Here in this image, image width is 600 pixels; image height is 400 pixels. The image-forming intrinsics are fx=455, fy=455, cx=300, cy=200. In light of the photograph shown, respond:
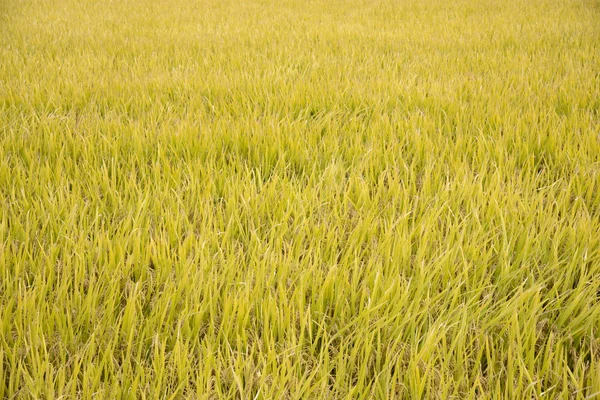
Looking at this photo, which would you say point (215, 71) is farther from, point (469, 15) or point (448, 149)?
point (469, 15)

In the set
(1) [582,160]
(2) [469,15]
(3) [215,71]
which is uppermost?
(2) [469,15]

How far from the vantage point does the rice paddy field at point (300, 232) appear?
747 millimetres

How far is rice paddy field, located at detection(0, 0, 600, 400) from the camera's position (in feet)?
2.45

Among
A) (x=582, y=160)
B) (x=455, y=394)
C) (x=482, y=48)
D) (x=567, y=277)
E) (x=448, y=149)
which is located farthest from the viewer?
(x=482, y=48)

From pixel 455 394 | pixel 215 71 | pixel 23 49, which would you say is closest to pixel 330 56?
pixel 215 71

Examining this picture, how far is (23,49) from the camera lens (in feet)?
10.6

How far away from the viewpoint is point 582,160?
1496 millimetres

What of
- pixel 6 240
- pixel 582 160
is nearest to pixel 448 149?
pixel 582 160

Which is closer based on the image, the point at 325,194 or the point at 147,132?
the point at 325,194

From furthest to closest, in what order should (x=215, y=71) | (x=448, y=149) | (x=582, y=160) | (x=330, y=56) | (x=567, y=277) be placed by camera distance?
1. (x=330, y=56)
2. (x=215, y=71)
3. (x=448, y=149)
4. (x=582, y=160)
5. (x=567, y=277)

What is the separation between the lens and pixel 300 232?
110cm

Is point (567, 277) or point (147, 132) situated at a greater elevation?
point (147, 132)

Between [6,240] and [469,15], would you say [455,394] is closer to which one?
[6,240]

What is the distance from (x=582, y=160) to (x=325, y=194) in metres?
0.88
